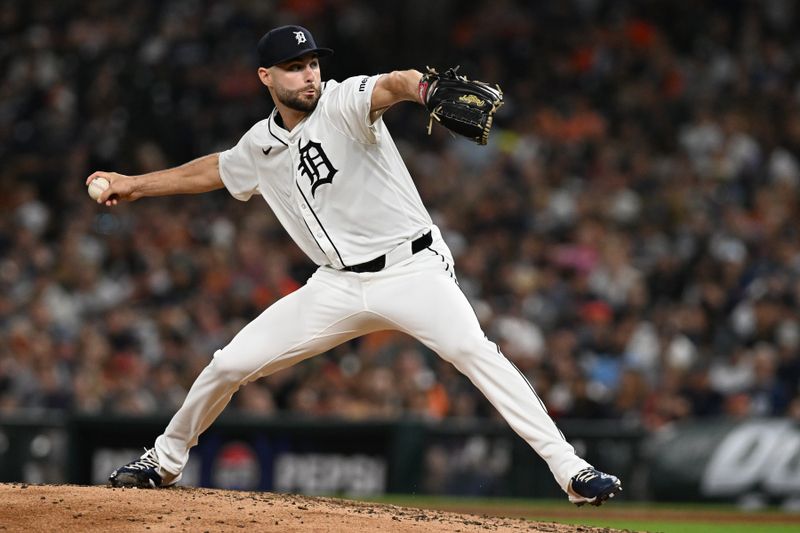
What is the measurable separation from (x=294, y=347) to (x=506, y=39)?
35.8 feet

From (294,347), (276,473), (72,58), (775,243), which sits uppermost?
(72,58)

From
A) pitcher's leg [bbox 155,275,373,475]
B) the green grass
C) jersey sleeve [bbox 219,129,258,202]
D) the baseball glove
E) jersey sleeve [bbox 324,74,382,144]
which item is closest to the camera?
the baseball glove

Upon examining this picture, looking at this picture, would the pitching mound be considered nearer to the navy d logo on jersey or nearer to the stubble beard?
the navy d logo on jersey

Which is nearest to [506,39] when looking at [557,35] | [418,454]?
[557,35]

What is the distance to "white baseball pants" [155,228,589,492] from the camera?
5730 millimetres

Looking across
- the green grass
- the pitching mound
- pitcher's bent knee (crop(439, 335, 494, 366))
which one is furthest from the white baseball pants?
the green grass

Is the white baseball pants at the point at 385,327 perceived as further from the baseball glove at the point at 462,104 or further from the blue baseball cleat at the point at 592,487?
the baseball glove at the point at 462,104

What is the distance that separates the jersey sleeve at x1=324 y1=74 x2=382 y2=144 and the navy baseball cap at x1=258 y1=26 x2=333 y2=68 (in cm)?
22

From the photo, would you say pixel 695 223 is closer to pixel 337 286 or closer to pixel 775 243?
pixel 775 243

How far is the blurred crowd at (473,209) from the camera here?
12.2 metres

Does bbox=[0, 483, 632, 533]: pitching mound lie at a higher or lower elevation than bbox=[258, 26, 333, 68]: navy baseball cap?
lower

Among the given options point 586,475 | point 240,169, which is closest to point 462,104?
point 240,169

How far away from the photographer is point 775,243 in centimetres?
1305

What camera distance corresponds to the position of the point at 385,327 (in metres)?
6.09
